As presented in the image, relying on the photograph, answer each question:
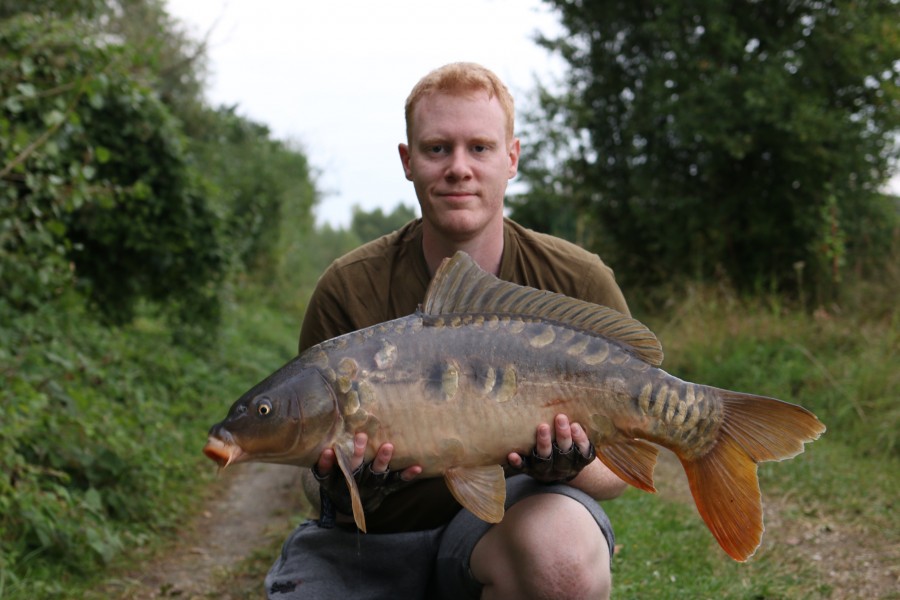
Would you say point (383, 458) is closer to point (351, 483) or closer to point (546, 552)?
point (351, 483)

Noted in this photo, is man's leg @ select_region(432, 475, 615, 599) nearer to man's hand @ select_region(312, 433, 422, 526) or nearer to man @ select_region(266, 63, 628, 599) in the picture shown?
man @ select_region(266, 63, 628, 599)

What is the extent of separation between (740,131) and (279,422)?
8.00 meters

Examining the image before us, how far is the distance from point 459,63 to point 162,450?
10.4 ft

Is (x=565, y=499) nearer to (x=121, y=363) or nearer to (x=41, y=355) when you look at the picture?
(x=41, y=355)

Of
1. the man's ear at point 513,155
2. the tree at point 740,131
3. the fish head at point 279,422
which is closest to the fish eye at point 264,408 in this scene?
the fish head at point 279,422

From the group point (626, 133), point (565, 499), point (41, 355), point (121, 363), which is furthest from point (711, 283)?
point (565, 499)

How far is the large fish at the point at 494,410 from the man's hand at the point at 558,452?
2 centimetres

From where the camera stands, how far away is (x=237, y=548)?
4242 millimetres

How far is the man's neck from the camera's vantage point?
8.54ft

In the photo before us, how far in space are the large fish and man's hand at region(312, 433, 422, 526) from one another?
0.07ft

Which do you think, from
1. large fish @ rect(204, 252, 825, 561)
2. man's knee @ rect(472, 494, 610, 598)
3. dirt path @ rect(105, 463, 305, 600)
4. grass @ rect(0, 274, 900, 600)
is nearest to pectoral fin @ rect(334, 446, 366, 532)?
large fish @ rect(204, 252, 825, 561)

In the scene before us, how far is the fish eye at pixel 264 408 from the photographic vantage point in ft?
6.41

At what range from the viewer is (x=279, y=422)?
1.95 m

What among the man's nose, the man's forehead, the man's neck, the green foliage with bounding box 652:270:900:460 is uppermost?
the man's forehead
